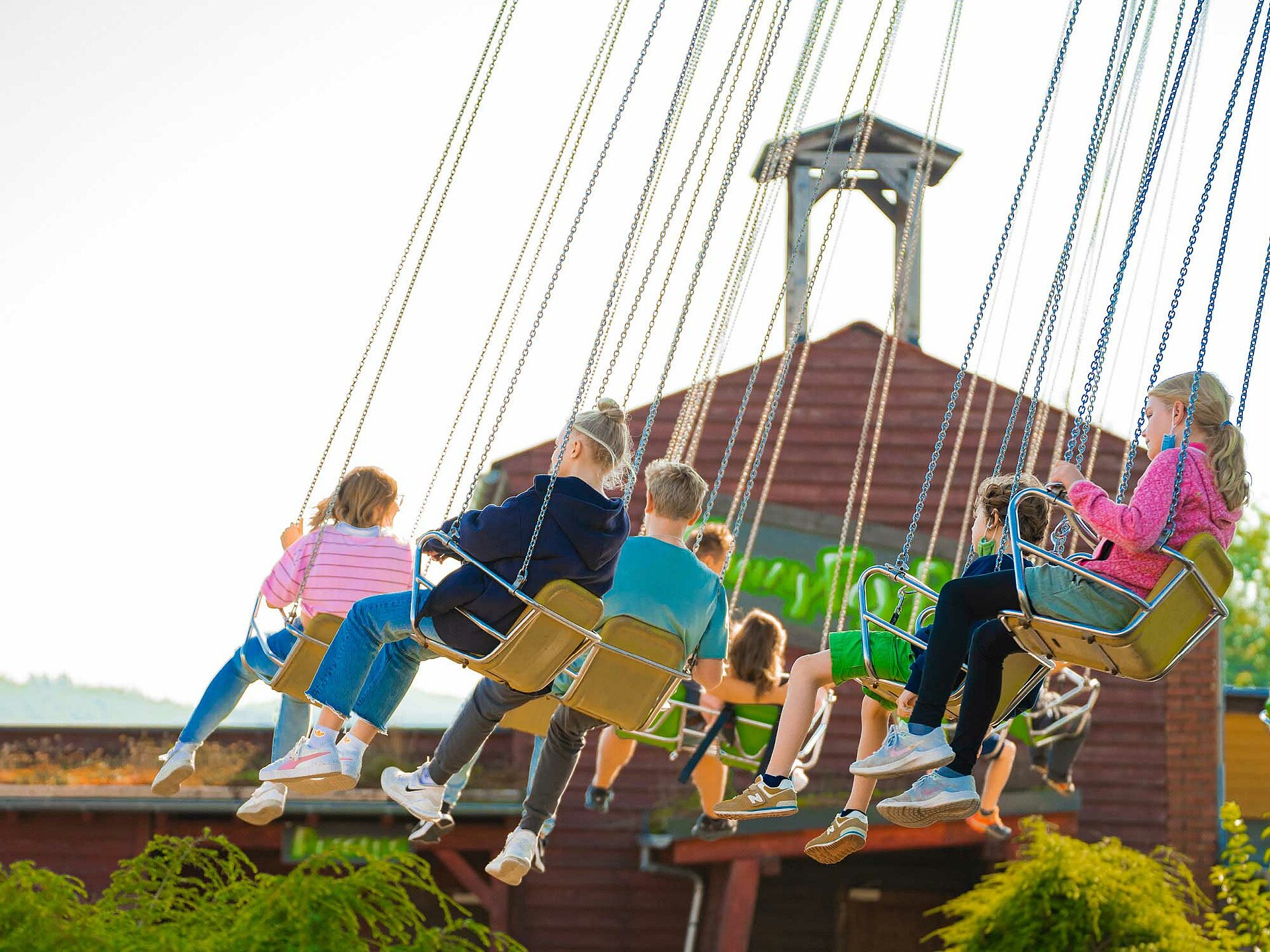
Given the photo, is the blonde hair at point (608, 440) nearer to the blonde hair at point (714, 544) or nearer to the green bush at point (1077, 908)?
the blonde hair at point (714, 544)

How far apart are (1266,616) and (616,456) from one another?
4895 cm

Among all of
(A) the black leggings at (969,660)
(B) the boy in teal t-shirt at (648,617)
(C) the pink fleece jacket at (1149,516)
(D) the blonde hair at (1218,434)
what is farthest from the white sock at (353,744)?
(D) the blonde hair at (1218,434)

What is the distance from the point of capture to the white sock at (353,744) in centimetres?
682

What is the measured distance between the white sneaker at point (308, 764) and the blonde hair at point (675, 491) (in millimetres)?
1701

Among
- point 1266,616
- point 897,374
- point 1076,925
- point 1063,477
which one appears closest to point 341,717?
point 1063,477

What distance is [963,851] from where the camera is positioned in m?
17.6

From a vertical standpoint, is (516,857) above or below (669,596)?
below

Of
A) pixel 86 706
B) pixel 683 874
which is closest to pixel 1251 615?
pixel 683 874

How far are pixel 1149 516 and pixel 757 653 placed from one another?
3.81 m

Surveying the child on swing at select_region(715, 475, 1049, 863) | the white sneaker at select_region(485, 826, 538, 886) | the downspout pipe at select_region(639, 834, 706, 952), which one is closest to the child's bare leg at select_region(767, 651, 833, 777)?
the child on swing at select_region(715, 475, 1049, 863)

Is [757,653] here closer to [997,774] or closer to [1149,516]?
[997,774]

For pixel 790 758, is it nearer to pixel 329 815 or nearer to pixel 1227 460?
pixel 1227 460

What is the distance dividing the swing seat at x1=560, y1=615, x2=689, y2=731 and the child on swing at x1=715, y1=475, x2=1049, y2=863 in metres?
0.48

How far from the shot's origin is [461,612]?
260 inches
